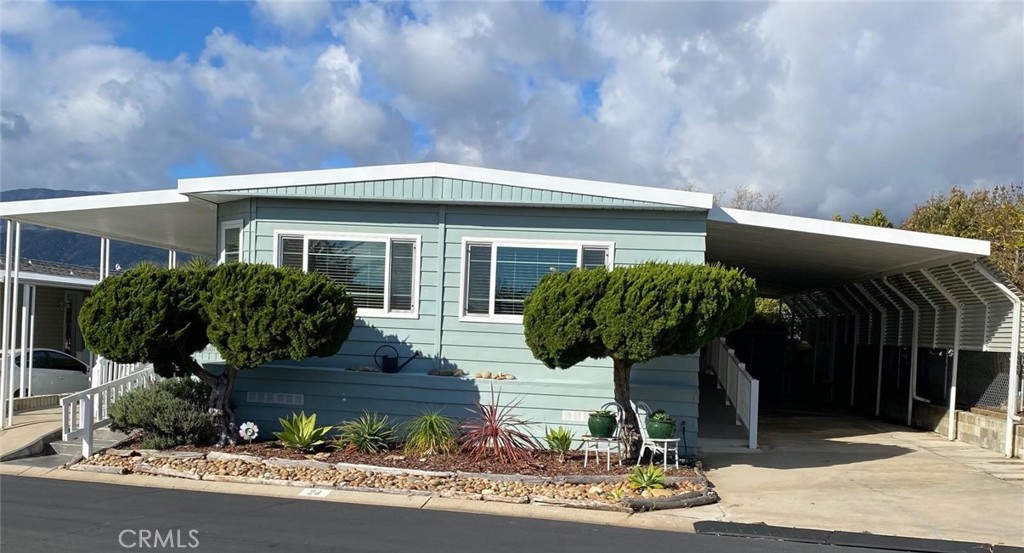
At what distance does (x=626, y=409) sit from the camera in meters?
9.65

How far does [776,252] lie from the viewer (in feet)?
44.0

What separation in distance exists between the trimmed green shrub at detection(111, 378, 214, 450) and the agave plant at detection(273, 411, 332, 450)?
3.14 ft

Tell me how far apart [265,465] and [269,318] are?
5.53ft

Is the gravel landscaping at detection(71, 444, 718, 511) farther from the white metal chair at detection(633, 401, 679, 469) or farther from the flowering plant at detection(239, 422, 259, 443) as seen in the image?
the flowering plant at detection(239, 422, 259, 443)

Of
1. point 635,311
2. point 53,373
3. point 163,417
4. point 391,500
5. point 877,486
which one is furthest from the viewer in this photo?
point 53,373

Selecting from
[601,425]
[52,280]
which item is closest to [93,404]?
[601,425]

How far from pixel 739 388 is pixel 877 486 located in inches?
137

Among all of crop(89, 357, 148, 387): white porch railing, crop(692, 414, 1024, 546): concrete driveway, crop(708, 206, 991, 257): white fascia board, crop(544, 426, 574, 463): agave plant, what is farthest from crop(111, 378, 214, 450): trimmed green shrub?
crop(708, 206, 991, 257): white fascia board

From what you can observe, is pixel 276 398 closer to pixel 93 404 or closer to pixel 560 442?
pixel 93 404

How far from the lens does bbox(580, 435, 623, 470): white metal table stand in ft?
31.0

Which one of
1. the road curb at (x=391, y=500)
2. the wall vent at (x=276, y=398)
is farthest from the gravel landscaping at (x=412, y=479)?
the wall vent at (x=276, y=398)

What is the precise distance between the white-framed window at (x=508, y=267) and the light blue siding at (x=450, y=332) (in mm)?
97

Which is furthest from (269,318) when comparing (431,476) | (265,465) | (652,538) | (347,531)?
(652,538)

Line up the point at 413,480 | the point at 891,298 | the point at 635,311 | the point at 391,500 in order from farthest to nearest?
1. the point at 891,298
2. the point at 413,480
3. the point at 635,311
4. the point at 391,500
